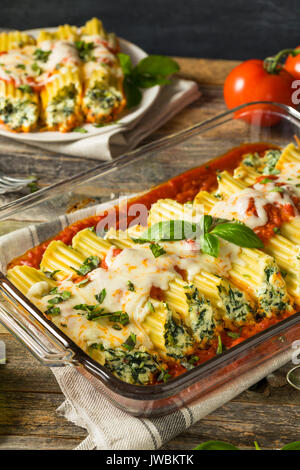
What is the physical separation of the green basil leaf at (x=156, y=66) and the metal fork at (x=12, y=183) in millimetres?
1292

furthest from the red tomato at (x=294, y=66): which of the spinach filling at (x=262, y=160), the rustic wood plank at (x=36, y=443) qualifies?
the rustic wood plank at (x=36, y=443)

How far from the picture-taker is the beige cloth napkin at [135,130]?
4.18 m

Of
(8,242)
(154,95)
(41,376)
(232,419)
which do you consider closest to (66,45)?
(154,95)

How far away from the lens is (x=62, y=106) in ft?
14.0

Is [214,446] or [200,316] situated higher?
[200,316]

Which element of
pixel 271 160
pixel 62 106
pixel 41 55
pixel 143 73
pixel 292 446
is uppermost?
pixel 41 55

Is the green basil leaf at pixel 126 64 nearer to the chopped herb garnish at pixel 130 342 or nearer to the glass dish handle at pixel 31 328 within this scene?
the glass dish handle at pixel 31 328

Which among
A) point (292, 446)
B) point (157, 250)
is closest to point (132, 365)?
point (157, 250)

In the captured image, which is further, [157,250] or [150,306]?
[157,250]

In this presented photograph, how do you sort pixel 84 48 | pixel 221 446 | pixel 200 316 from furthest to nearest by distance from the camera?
pixel 84 48 → pixel 200 316 → pixel 221 446

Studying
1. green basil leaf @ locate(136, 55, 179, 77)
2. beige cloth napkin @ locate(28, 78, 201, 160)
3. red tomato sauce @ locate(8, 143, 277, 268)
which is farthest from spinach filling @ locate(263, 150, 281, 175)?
green basil leaf @ locate(136, 55, 179, 77)

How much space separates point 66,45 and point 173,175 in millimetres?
1369

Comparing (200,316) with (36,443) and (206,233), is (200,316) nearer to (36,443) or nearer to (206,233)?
(206,233)

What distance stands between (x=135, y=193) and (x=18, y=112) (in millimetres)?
1113
